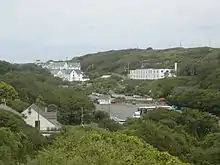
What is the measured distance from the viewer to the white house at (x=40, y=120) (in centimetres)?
2731

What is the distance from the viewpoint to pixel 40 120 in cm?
2766

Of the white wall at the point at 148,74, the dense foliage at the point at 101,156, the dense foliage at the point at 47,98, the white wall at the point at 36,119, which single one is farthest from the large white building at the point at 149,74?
the dense foliage at the point at 101,156

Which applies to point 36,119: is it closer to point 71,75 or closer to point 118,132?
point 118,132

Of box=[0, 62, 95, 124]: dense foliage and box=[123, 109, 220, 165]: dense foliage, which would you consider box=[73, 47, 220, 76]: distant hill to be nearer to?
box=[0, 62, 95, 124]: dense foliage

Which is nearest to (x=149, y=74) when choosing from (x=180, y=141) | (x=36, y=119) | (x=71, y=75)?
(x=71, y=75)

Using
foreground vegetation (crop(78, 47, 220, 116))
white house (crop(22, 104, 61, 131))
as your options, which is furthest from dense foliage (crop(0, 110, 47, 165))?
foreground vegetation (crop(78, 47, 220, 116))

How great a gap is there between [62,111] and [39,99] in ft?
18.6

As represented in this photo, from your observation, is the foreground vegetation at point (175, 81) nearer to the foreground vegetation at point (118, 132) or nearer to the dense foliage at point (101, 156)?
the foreground vegetation at point (118, 132)

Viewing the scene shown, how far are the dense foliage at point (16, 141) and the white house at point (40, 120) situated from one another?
3.86 meters

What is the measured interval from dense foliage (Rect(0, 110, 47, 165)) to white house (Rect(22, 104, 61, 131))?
152 inches

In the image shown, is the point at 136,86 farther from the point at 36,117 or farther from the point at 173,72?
the point at 36,117

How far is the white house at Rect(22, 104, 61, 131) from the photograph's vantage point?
27.3 metres

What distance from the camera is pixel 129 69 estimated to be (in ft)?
351

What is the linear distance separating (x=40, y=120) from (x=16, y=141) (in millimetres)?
8272
